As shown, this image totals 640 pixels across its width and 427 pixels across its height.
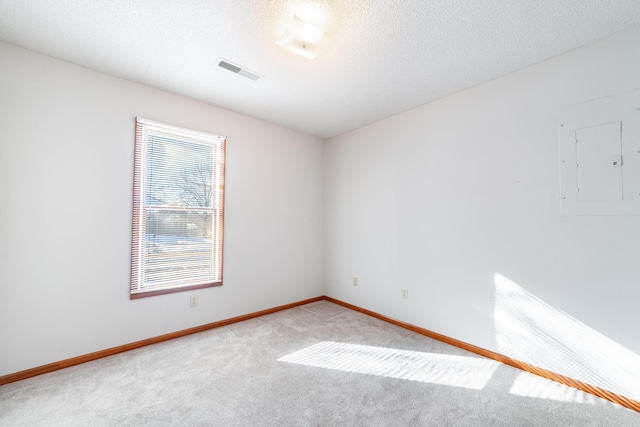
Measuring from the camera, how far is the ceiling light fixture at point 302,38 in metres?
1.78

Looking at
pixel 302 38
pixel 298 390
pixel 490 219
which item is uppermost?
pixel 302 38

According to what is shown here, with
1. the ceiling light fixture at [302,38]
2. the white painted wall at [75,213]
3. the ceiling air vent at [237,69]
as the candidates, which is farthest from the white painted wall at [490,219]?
the white painted wall at [75,213]

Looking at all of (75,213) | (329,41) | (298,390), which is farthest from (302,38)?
(298,390)

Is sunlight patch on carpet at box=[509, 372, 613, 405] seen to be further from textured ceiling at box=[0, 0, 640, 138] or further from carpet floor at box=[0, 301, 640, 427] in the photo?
textured ceiling at box=[0, 0, 640, 138]

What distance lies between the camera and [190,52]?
2.13m

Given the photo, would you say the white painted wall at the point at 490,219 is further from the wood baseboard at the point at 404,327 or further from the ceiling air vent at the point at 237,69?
the ceiling air vent at the point at 237,69

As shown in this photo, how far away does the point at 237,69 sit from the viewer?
2375 millimetres

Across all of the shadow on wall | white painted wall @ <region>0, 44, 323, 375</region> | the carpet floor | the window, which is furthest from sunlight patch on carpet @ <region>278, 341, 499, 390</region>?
the window

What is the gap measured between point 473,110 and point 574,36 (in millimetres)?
824

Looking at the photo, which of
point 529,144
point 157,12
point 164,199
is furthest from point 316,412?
point 157,12

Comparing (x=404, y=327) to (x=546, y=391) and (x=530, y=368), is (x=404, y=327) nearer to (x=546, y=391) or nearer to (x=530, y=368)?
(x=530, y=368)

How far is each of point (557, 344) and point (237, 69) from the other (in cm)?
354

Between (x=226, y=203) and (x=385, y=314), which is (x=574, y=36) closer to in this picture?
(x=385, y=314)

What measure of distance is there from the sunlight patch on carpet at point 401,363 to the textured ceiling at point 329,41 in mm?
A: 2630
